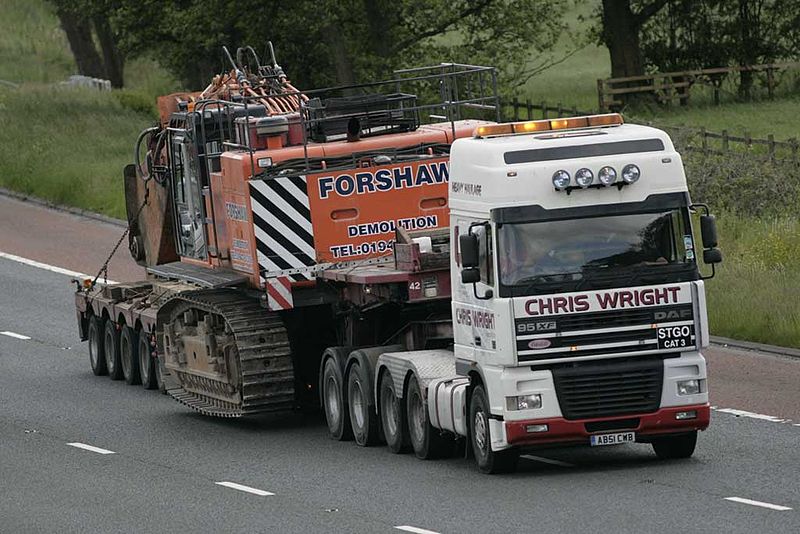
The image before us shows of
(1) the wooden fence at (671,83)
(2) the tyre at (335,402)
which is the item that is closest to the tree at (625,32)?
Result: (1) the wooden fence at (671,83)

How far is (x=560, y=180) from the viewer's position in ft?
53.1

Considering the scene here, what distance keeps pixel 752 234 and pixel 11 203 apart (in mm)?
20868

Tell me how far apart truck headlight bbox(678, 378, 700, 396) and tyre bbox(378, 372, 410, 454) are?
3147 mm

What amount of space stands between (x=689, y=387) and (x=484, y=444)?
188 centimetres

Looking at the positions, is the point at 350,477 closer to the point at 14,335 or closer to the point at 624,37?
the point at 14,335

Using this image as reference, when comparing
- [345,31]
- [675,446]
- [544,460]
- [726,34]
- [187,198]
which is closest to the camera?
[675,446]

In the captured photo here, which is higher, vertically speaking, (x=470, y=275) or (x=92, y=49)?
(x=92, y=49)

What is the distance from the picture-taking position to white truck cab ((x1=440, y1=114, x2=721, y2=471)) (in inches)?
635

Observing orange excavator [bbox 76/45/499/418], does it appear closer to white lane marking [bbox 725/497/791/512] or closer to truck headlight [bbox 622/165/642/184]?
truck headlight [bbox 622/165/642/184]

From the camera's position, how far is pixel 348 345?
20.4m

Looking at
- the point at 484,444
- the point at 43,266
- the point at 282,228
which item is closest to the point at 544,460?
the point at 484,444

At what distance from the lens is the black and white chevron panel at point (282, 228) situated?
20.3 meters

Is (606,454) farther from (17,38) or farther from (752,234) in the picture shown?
(17,38)

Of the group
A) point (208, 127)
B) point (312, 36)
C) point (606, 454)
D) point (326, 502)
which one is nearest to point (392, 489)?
point (326, 502)
